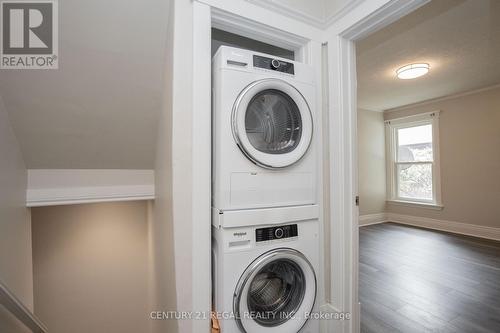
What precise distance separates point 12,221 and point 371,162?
5190 millimetres

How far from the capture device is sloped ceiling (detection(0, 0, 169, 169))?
116 cm

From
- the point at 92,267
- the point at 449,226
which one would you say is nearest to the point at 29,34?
the point at 92,267

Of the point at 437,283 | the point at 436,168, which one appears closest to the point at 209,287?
the point at 437,283

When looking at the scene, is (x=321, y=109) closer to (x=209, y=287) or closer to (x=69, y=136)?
(x=209, y=287)

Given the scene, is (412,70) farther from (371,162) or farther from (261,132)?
(261,132)

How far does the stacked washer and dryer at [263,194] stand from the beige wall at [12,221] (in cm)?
114

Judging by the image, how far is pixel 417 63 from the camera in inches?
108

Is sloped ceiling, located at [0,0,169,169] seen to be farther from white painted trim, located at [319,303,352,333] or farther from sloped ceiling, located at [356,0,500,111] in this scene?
sloped ceiling, located at [356,0,500,111]

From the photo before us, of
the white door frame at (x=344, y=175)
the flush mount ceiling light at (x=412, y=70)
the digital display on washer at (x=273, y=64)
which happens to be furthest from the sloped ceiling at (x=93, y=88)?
the flush mount ceiling light at (x=412, y=70)

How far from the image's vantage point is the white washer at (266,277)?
1191 millimetres

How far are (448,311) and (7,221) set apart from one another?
3.18m

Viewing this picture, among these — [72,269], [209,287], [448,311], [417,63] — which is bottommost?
[448,311]

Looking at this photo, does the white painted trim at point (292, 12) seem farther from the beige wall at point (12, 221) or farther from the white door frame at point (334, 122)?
the beige wall at point (12, 221)

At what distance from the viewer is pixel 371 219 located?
4676 mm
